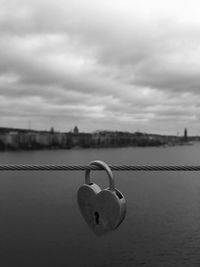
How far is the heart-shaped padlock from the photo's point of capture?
1991mm

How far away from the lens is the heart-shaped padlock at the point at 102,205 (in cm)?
199

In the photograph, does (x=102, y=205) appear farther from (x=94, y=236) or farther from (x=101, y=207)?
(x=94, y=236)

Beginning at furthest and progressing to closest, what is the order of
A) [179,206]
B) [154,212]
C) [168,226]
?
[179,206] → [154,212] → [168,226]

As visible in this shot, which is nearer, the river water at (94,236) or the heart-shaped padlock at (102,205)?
the heart-shaped padlock at (102,205)

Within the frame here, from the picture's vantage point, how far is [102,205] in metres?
2.07

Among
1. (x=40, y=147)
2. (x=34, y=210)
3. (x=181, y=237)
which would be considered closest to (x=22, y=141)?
(x=40, y=147)

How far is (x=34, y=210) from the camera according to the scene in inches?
1350

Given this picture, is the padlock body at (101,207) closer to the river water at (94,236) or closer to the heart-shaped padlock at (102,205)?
the heart-shaped padlock at (102,205)

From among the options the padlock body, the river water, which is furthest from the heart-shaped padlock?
the river water

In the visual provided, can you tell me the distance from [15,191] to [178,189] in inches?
965

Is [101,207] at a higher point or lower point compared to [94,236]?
higher

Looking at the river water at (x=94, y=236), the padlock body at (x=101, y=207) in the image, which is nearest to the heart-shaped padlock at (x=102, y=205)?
the padlock body at (x=101, y=207)

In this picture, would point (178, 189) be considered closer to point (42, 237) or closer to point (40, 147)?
point (42, 237)

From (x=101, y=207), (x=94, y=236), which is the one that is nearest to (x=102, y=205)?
(x=101, y=207)
